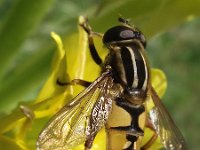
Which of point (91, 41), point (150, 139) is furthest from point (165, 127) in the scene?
point (91, 41)

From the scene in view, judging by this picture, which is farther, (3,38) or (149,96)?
(3,38)

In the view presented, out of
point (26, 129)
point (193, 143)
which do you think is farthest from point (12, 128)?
point (193, 143)

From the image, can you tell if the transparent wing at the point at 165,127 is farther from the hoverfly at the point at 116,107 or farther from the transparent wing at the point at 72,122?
the transparent wing at the point at 72,122

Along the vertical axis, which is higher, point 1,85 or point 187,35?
point 187,35

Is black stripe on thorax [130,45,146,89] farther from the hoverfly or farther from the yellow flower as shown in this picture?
the yellow flower

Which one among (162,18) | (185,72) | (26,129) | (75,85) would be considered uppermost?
(185,72)

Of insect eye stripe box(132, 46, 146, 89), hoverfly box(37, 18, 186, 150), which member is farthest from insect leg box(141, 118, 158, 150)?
insect eye stripe box(132, 46, 146, 89)

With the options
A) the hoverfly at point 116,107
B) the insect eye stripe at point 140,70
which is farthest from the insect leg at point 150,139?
the insect eye stripe at point 140,70

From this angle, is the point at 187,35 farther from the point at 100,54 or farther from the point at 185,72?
the point at 100,54
